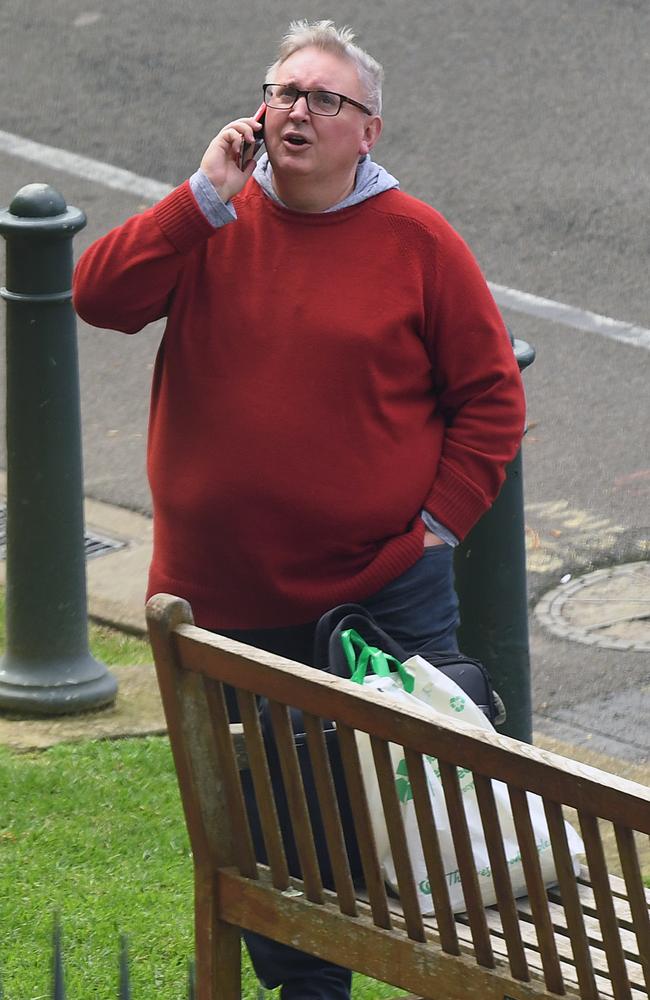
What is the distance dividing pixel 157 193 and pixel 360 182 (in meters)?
6.22

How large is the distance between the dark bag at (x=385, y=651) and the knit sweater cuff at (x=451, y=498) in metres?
0.25

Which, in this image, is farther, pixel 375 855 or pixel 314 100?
pixel 314 100

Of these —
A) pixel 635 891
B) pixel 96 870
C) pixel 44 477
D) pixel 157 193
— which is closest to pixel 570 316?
pixel 157 193

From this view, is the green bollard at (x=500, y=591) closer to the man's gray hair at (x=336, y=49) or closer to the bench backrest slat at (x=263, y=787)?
the man's gray hair at (x=336, y=49)

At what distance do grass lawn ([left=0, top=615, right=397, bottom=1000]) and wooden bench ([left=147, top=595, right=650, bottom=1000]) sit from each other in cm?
86

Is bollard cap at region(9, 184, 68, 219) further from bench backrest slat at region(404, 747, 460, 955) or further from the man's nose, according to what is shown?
bench backrest slat at region(404, 747, 460, 955)

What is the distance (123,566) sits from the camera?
5926mm

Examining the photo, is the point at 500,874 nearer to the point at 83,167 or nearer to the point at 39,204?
the point at 39,204

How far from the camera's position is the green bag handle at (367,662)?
3139mm

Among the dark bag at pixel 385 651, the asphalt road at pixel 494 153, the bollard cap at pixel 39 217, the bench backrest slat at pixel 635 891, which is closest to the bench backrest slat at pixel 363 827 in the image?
the bench backrest slat at pixel 635 891

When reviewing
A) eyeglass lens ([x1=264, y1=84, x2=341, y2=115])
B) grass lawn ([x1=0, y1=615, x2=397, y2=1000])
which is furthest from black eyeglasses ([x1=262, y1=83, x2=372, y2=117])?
grass lawn ([x1=0, y1=615, x2=397, y2=1000])

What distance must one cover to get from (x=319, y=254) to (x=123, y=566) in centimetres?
264

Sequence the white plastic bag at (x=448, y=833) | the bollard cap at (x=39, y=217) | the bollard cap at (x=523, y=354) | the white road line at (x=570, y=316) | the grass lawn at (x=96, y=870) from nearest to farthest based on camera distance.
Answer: the white plastic bag at (x=448, y=833)
the grass lawn at (x=96, y=870)
the bollard cap at (x=523, y=354)
the bollard cap at (x=39, y=217)
the white road line at (x=570, y=316)

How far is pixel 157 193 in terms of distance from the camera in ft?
31.6
